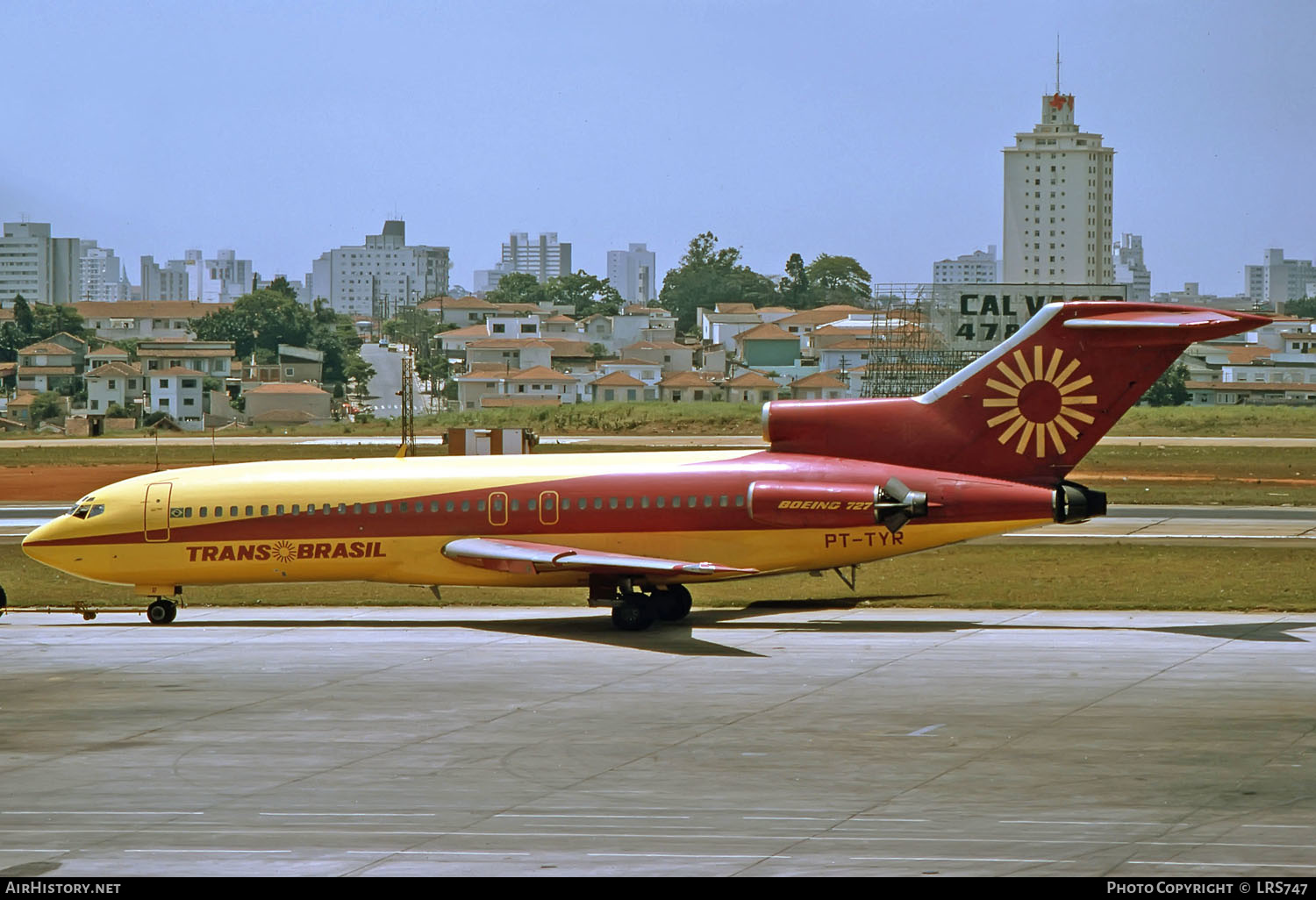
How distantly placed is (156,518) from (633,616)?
1078 cm

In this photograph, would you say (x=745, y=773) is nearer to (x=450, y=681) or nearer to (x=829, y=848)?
(x=829, y=848)

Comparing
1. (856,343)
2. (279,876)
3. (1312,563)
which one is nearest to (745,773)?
(279,876)

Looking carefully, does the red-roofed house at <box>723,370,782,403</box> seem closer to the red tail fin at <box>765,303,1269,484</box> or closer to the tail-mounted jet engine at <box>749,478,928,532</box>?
the red tail fin at <box>765,303,1269,484</box>

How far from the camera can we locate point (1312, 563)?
39594mm

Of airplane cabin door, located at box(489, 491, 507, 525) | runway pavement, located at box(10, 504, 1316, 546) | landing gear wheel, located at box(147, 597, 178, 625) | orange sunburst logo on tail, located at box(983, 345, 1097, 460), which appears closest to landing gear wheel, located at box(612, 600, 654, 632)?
airplane cabin door, located at box(489, 491, 507, 525)

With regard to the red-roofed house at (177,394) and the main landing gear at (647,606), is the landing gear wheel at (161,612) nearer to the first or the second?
the main landing gear at (647,606)

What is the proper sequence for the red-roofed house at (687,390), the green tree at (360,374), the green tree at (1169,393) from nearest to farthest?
the green tree at (1169,393)
the red-roofed house at (687,390)
the green tree at (360,374)

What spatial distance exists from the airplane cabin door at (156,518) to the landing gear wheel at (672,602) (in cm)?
1084

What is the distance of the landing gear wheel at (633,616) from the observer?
1248 inches

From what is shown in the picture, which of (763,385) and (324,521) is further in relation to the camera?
(763,385)

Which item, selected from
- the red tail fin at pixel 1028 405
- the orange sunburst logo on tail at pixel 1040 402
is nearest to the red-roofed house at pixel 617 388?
the red tail fin at pixel 1028 405

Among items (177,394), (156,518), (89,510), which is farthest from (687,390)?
(156,518)

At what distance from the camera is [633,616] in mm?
31688

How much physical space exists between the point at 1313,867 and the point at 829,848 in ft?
15.5
